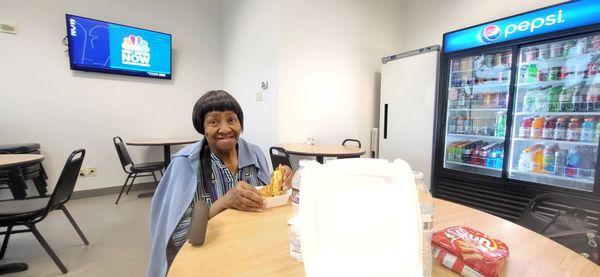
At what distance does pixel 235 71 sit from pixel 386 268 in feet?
13.4

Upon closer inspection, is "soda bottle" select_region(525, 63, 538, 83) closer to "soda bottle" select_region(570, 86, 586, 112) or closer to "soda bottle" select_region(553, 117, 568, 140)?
"soda bottle" select_region(570, 86, 586, 112)

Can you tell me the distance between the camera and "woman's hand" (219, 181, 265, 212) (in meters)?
1.02

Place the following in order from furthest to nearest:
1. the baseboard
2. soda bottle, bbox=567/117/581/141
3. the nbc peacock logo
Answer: the nbc peacock logo < the baseboard < soda bottle, bbox=567/117/581/141

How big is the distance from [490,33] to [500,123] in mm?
947

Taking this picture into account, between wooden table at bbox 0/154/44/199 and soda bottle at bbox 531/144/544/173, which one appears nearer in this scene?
wooden table at bbox 0/154/44/199

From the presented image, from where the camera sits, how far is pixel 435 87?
3203 millimetres

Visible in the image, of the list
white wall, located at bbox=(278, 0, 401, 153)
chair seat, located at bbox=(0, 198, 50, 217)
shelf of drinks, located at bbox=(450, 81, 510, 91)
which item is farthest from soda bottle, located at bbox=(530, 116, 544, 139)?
chair seat, located at bbox=(0, 198, 50, 217)

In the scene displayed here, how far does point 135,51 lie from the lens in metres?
3.75

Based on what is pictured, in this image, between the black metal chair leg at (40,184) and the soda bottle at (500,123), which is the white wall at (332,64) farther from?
the black metal chair leg at (40,184)

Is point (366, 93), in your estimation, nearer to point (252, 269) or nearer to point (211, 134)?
point (211, 134)

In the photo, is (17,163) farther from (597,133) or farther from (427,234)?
(597,133)

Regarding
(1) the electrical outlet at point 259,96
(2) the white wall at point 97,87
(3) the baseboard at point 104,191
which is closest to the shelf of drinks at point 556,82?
(1) the electrical outlet at point 259,96

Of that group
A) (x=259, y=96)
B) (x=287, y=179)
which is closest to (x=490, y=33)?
(x=259, y=96)

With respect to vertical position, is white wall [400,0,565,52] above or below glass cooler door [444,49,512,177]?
above
